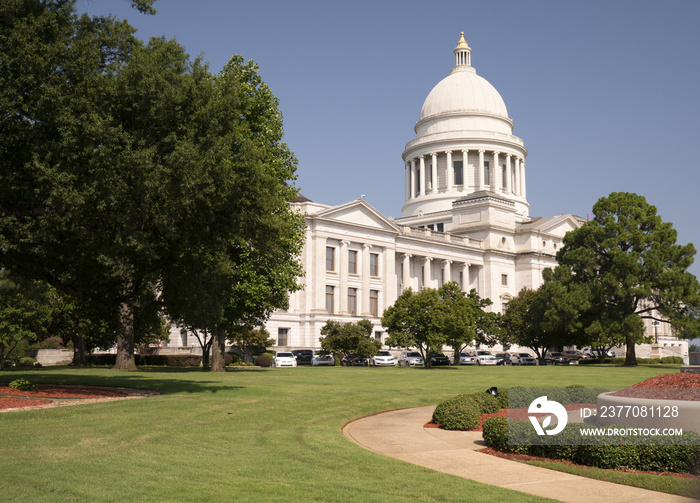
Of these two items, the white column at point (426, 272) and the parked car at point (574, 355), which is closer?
the parked car at point (574, 355)

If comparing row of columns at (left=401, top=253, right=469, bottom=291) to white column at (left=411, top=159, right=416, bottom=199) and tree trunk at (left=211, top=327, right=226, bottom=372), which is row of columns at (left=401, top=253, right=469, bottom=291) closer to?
white column at (left=411, top=159, right=416, bottom=199)

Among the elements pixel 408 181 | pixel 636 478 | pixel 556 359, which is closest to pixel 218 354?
pixel 636 478

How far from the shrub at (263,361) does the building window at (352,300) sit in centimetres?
2200

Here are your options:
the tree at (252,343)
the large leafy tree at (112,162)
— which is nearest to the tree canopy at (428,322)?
the tree at (252,343)

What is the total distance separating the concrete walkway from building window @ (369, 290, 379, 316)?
67.4 metres

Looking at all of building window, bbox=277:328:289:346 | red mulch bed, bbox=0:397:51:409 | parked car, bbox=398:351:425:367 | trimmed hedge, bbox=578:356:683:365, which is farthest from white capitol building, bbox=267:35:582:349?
red mulch bed, bbox=0:397:51:409

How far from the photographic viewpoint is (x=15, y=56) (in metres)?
19.8

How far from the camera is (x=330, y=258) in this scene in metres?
82.4

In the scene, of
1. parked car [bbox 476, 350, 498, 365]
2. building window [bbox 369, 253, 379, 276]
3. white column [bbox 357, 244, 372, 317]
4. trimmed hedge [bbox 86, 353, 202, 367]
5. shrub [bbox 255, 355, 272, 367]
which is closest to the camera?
trimmed hedge [bbox 86, 353, 202, 367]

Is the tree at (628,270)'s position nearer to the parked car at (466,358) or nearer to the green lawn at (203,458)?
the parked car at (466,358)

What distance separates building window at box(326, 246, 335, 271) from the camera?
8203cm

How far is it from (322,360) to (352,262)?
2245cm

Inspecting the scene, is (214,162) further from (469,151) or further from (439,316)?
(469,151)

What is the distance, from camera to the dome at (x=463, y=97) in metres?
118
